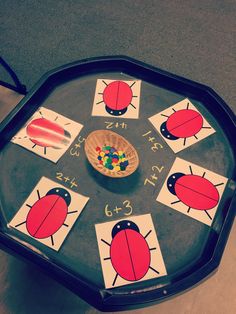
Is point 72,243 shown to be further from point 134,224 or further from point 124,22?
point 124,22

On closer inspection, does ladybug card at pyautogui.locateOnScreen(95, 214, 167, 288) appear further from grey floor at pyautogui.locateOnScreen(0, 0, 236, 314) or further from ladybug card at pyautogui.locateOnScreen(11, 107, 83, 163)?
grey floor at pyautogui.locateOnScreen(0, 0, 236, 314)

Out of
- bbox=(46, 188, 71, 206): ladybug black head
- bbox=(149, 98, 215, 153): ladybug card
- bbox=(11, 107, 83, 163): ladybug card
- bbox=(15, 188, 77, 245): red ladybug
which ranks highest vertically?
bbox=(149, 98, 215, 153): ladybug card

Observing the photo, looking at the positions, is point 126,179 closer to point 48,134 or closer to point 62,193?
point 62,193

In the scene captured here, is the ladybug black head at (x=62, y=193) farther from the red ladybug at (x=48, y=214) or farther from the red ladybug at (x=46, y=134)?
A: the red ladybug at (x=46, y=134)

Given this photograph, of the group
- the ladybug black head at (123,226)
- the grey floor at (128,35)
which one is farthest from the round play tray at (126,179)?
the grey floor at (128,35)

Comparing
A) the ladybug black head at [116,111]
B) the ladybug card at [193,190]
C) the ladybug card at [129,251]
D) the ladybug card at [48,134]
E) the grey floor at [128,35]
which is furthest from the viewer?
the grey floor at [128,35]

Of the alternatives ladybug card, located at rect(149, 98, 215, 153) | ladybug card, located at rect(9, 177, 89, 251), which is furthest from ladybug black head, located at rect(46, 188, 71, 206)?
Result: ladybug card, located at rect(149, 98, 215, 153)

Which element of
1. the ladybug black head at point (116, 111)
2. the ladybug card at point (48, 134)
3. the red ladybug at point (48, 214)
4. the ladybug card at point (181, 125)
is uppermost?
the ladybug card at point (181, 125)
